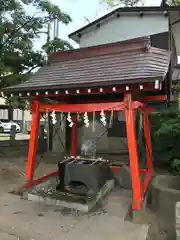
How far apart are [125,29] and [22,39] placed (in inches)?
200

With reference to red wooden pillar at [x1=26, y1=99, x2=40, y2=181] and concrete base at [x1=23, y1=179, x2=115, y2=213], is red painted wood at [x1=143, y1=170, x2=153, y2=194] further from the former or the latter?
red wooden pillar at [x1=26, y1=99, x2=40, y2=181]

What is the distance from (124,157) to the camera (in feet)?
33.3

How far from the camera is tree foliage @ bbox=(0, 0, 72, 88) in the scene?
400 inches

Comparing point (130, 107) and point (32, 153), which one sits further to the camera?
point (32, 153)

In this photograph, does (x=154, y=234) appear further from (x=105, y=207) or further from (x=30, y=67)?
(x=30, y=67)

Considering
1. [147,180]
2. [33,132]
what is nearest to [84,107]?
[33,132]

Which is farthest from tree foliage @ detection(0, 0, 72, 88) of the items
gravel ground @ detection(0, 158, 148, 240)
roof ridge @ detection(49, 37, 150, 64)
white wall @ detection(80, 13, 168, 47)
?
gravel ground @ detection(0, 158, 148, 240)

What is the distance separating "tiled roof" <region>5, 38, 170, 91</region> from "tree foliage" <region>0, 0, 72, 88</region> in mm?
4063

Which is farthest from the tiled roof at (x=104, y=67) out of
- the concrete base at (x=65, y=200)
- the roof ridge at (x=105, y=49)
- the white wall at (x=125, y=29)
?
the white wall at (x=125, y=29)

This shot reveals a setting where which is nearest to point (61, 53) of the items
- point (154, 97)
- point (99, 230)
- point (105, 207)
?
point (154, 97)

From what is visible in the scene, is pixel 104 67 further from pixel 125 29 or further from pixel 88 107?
pixel 125 29

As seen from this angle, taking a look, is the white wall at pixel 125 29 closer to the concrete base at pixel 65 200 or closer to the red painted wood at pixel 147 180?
the red painted wood at pixel 147 180

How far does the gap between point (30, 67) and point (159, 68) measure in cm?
807

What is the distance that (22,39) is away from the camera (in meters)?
11.1
